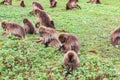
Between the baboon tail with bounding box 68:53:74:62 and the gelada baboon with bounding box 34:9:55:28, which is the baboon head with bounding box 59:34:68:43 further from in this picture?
the gelada baboon with bounding box 34:9:55:28

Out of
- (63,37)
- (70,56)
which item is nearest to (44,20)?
(63,37)

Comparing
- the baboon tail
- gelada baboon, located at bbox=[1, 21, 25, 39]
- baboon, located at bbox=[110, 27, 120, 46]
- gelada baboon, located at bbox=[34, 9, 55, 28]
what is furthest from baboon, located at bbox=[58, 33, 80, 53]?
gelada baboon, located at bbox=[34, 9, 55, 28]

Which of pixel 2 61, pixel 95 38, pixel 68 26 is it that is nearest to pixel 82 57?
pixel 2 61

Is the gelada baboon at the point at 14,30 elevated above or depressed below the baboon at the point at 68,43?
above

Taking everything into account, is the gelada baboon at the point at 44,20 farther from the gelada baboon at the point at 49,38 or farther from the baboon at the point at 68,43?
the baboon at the point at 68,43

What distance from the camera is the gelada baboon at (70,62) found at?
1073 cm

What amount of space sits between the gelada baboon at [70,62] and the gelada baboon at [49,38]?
2.01m

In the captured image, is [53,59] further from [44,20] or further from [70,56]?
[44,20]

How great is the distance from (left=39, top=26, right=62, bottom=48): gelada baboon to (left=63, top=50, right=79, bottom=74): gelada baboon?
201 cm

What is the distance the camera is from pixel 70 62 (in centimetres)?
1075

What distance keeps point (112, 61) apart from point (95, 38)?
3.42 meters

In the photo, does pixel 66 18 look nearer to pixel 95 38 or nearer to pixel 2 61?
pixel 95 38

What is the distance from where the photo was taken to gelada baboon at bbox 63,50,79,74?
35.2 ft

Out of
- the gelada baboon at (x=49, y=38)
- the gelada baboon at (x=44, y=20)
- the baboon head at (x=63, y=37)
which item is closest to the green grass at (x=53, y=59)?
the gelada baboon at (x=49, y=38)
